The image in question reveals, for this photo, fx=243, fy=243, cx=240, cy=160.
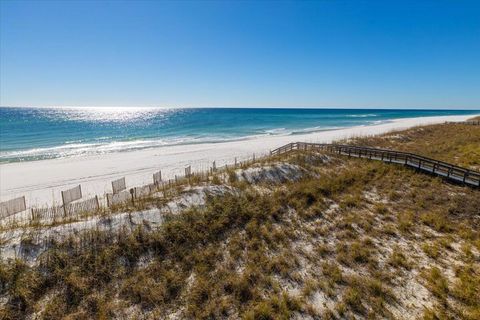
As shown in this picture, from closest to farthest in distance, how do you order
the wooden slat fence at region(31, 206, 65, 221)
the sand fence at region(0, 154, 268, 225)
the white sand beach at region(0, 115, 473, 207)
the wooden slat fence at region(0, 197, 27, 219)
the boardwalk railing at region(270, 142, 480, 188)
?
the wooden slat fence at region(31, 206, 65, 221) < the sand fence at region(0, 154, 268, 225) < the wooden slat fence at region(0, 197, 27, 219) < the boardwalk railing at region(270, 142, 480, 188) < the white sand beach at region(0, 115, 473, 207)

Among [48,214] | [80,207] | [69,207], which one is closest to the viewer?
[48,214]

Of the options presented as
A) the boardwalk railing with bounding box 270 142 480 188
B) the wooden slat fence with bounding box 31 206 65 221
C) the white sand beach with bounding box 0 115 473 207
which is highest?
the boardwalk railing with bounding box 270 142 480 188

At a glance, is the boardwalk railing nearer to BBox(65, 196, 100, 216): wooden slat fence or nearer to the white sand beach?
the white sand beach

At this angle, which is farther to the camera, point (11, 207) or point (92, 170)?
point (92, 170)

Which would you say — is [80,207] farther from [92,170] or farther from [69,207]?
[92,170]

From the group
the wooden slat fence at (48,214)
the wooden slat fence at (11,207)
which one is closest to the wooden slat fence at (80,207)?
the wooden slat fence at (48,214)

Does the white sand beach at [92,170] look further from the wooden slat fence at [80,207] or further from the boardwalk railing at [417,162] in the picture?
the boardwalk railing at [417,162]

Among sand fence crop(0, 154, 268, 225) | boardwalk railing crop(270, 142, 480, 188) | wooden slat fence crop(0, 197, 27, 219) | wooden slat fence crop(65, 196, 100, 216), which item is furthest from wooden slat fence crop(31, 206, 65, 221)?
boardwalk railing crop(270, 142, 480, 188)

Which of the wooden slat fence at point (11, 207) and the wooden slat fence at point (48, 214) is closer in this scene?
the wooden slat fence at point (48, 214)

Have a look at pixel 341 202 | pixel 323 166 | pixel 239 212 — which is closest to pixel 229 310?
pixel 239 212

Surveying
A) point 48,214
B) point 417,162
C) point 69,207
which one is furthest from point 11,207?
point 417,162

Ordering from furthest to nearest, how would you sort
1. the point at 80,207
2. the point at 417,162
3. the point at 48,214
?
the point at 417,162 < the point at 80,207 < the point at 48,214

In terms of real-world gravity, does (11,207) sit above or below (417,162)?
below
